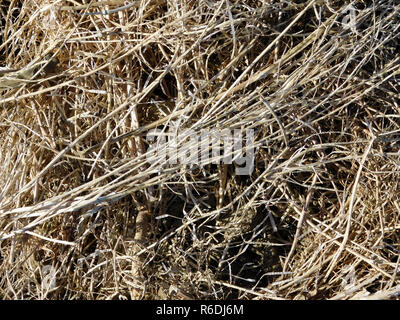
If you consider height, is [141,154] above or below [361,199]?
above

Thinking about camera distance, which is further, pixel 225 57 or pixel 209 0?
pixel 225 57

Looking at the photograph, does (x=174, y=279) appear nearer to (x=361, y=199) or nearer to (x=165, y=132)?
(x=165, y=132)

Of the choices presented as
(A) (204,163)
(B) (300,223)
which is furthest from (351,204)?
(A) (204,163)

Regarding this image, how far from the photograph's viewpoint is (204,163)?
Answer: 4.25ft

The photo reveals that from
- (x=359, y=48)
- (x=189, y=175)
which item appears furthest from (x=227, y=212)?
(x=359, y=48)

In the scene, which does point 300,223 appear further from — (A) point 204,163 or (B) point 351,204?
(A) point 204,163

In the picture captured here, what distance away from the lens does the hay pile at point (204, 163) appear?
4.25ft

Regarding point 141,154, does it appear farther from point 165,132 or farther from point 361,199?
point 361,199

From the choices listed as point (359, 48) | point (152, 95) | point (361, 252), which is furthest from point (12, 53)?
point (361, 252)

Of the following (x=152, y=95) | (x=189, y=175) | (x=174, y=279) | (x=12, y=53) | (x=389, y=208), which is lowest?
(x=174, y=279)

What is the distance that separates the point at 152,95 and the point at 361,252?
1.95ft

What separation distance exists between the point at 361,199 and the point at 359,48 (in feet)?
1.13

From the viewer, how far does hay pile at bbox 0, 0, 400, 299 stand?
1296mm

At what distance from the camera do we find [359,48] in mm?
1266
